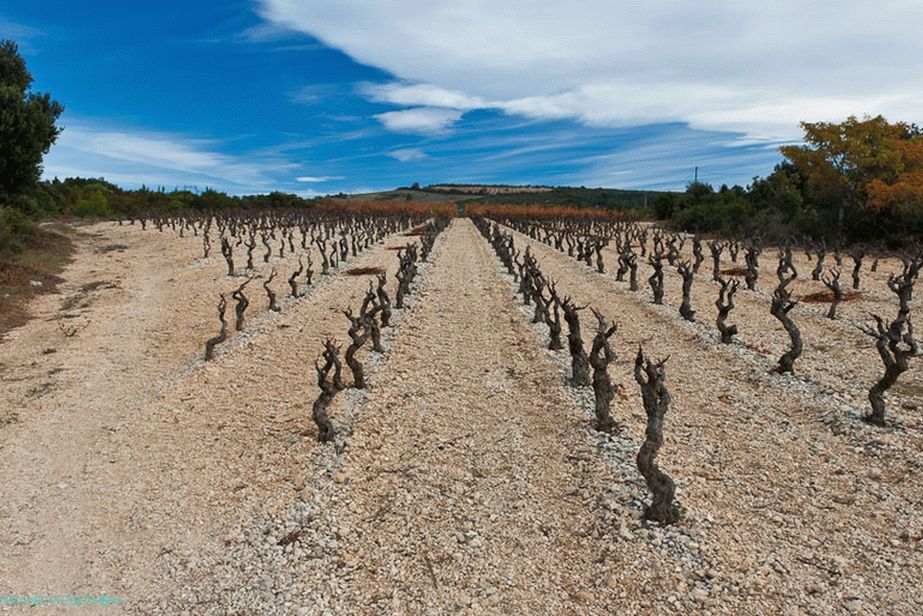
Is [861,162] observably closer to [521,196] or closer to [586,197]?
[586,197]

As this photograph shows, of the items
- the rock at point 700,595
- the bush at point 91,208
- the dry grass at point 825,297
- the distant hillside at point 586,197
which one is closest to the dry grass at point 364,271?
the dry grass at point 825,297

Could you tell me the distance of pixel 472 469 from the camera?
913 cm

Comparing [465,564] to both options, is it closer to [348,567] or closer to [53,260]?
[348,567]

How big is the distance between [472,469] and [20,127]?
3613cm

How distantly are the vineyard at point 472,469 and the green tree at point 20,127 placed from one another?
66.1 ft

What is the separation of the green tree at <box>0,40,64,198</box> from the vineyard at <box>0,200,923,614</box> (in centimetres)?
2014

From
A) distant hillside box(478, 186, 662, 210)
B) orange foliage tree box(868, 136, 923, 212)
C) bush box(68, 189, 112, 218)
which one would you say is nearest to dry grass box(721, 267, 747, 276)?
orange foliage tree box(868, 136, 923, 212)

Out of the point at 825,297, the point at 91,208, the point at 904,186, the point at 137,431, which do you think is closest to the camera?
the point at 137,431

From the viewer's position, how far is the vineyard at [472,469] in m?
6.57

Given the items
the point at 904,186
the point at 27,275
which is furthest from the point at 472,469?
the point at 904,186

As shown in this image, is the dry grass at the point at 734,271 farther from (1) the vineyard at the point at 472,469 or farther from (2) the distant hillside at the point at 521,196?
(2) the distant hillside at the point at 521,196

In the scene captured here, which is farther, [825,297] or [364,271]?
[364,271]

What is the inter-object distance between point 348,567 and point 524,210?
10348 centimetres

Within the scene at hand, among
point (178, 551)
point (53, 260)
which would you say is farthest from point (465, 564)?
point (53, 260)
